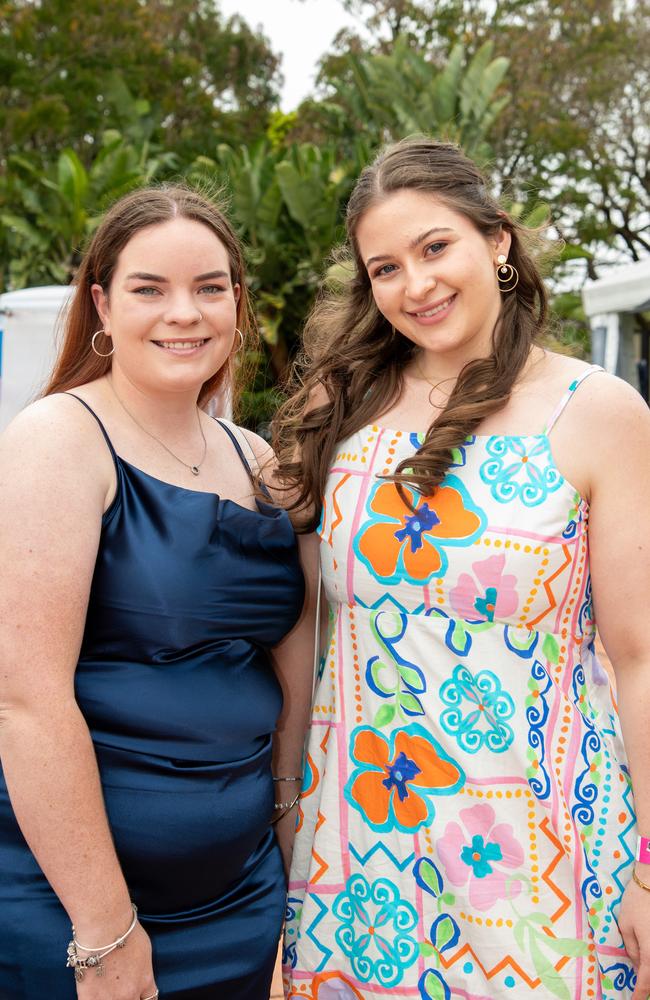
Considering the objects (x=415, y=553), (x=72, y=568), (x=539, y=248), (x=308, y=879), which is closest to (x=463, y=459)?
(x=415, y=553)

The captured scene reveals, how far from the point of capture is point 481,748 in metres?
1.98

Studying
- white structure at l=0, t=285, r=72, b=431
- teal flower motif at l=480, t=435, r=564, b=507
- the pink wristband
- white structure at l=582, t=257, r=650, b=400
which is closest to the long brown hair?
teal flower motif at l=480, t=435, r=564, b=507

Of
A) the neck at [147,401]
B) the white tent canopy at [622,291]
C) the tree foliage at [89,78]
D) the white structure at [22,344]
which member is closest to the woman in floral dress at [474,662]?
the neck at [147,401]

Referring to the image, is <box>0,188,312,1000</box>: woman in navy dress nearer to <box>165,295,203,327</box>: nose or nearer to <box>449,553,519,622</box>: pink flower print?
<box>165,295,203,327</box>: nose

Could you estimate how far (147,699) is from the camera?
1.90m

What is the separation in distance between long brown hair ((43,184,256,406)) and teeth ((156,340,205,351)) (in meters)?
0.19

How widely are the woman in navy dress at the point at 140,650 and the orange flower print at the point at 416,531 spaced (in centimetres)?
25

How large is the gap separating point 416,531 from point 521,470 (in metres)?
0.25

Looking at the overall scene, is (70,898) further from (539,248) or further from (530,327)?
(539,248)

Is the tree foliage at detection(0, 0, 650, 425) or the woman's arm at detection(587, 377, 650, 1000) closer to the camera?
the woman's arm at detection(587, 377, 650, 1000)

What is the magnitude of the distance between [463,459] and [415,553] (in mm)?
231

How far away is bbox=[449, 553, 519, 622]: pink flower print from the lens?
1.95 m

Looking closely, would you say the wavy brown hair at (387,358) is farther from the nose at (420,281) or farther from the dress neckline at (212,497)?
the nose at (420,281)

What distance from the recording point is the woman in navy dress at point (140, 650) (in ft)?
5.76
